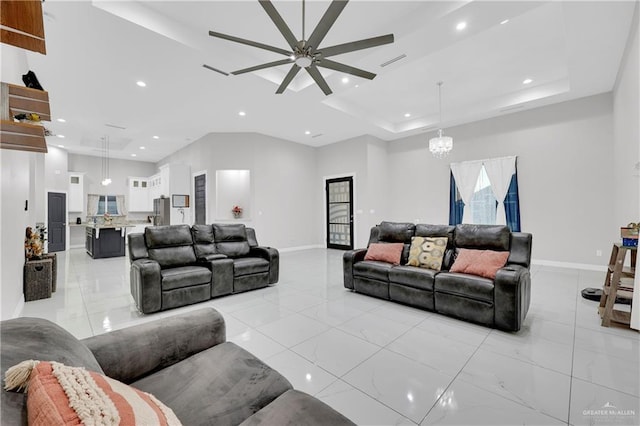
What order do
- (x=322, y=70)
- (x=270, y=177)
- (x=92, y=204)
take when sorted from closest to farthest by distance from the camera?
(x=322, y=70) < (x=270, y=177) < (x=92, y=204)

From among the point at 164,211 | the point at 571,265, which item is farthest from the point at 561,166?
the point at 164,211

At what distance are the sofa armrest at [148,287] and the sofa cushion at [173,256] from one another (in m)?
0.38

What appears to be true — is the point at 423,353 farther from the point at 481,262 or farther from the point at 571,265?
the point at 571,265

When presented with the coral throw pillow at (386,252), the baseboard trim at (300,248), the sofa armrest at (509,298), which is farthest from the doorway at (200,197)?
the sofa armrest at (509,298)

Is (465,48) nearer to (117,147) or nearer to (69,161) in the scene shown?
(117,147)

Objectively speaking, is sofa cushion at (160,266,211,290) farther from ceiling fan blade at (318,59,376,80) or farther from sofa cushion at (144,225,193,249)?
ceiling fan blade at (318,59,376,80)

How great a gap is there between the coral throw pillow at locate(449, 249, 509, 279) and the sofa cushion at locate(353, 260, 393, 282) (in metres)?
0.77

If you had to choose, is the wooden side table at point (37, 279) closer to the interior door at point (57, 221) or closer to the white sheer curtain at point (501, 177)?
the interior door at point (57, 221)

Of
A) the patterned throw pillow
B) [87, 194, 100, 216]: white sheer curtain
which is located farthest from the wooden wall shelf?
[87, 194, 100, 216]: white sheer curtain

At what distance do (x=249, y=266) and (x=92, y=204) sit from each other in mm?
8991

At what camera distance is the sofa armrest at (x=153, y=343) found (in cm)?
122

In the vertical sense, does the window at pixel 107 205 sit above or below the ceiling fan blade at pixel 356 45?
below

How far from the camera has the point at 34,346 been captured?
87cm

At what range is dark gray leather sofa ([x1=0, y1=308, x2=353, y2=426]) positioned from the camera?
2.99ft
